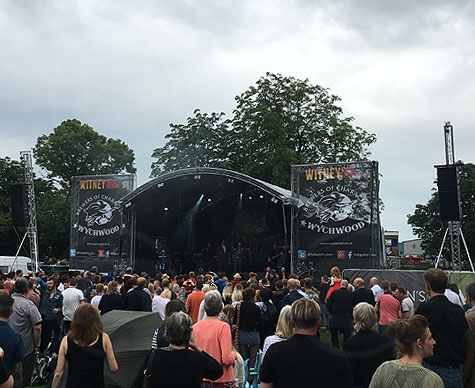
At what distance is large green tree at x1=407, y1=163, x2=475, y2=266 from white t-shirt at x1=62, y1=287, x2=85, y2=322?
3445 centimetres

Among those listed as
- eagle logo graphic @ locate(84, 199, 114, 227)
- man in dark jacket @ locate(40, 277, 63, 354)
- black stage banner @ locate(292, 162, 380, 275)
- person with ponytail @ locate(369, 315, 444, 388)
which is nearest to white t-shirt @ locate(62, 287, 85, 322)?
man in dark jacket @ locate(40, 277, 63, 354)

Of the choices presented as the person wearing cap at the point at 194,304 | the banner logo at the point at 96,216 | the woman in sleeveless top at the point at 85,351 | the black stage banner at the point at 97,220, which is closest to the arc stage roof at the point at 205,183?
the black stage banner at the point at 97,220

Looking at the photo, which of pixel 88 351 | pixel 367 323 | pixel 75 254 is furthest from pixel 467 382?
pixel 75 254

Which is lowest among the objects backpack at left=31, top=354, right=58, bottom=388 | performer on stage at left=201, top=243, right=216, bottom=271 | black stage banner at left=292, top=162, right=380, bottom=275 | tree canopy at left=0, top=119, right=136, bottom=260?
backpack at left=31, top=354, right=58, bottom=388

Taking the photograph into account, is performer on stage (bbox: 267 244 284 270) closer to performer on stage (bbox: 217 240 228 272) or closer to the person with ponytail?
performer on stage (bbox: 217 240 228 272)

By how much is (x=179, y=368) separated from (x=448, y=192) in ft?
49.1

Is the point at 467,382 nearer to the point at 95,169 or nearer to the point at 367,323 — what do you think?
the point at 367,323

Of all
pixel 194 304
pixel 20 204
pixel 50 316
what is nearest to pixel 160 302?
pixel 194 304

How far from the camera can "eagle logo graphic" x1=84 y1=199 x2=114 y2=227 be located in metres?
21.8

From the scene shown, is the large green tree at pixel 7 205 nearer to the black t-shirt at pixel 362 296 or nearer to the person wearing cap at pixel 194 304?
the person wearing cap at pixel 194 304

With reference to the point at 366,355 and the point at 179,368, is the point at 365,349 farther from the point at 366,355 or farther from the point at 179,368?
the point at 179,368

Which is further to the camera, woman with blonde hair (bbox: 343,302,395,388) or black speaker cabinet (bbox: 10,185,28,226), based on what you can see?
black speaker cabinet (bbox: 10,185,28,226)

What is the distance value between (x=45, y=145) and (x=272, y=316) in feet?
113

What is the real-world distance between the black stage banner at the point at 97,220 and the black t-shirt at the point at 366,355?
18195 millimetres
